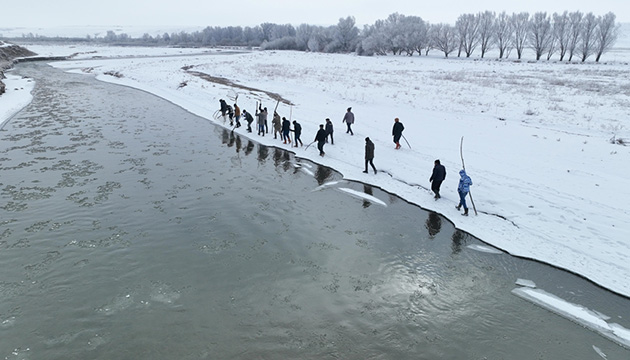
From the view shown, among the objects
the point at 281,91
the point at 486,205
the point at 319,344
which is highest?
the point at 281,91

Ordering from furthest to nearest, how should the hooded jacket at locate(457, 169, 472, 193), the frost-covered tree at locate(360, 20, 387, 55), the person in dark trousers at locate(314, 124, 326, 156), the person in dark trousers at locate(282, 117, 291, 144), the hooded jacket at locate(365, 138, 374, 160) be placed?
the frost-covered tree at locate(360, 20, 387, 55) → the person in dark trousers at locate(282, 117, 291, 144) → the person in dark trousers at locate(314, 124, 326, 156) → the hooded jacket at locate(365, 138, 374, 160) → the hooded jacket at locate(457, 169, 472, 193)

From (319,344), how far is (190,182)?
10472mm

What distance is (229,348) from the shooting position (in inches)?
286

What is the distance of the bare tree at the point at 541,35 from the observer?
3364 inches

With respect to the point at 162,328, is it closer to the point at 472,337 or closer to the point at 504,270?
the point at 472,337

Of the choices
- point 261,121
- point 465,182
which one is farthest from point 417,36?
point 465,182

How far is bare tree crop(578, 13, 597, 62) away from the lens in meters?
79.1

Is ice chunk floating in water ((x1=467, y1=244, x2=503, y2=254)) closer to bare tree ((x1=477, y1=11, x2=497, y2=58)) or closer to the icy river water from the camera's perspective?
the icy river water

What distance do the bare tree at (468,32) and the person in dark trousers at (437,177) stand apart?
98.4 metres

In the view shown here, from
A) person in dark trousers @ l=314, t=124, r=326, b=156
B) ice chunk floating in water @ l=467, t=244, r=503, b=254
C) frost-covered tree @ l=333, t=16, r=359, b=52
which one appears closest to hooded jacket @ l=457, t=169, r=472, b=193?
ice chunk floating in water @ l=467, t=244, r=503, b=254

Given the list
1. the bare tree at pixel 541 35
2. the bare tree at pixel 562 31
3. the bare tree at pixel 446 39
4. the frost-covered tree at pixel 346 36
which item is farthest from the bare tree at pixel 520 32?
the frost-covered tree at pixel 346 36

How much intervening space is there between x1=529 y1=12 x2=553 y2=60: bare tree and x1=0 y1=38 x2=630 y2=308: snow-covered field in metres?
52.7

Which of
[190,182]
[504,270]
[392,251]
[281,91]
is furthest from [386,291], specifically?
[281,91]

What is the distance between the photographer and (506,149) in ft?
63.4
